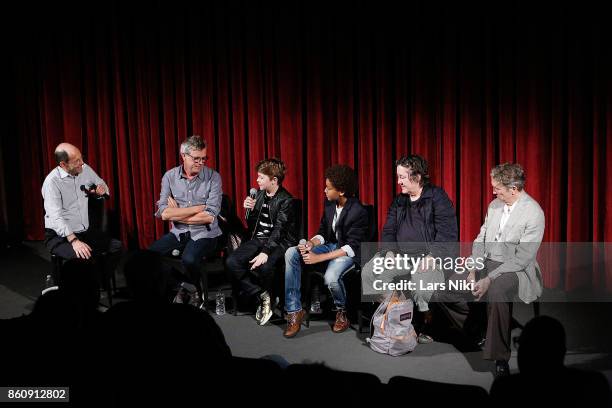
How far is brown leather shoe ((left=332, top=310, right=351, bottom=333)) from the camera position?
438 cm

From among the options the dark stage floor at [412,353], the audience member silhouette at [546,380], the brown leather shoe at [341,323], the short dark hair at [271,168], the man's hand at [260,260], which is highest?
the short dark hair at [271,168]

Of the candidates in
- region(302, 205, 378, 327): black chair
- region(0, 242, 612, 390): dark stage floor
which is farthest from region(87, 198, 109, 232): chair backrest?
region(302, 205, 378, 327): black chair

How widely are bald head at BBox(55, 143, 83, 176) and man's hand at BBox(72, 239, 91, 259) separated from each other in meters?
0.61

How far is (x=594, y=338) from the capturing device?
408 cm

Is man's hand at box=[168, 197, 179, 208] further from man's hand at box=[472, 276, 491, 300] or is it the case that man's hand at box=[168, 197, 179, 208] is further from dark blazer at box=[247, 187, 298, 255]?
man's hand at box=[472, 276, 491, 300]

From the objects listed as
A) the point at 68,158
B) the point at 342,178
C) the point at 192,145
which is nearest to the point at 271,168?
the point at 342,178

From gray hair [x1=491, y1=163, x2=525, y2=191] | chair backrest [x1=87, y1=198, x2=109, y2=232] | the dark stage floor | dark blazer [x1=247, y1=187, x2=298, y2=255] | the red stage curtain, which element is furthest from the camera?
chair backrest [x1=87, y1=198, x2=109, y2=232]

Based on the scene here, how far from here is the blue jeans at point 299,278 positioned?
4.35 m

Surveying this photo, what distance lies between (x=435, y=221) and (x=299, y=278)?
1.00m

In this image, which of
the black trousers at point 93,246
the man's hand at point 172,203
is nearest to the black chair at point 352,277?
the man's hand at point 172,203

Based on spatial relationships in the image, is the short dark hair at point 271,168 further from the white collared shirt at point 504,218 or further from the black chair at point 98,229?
the white collared shirt at point 504,218

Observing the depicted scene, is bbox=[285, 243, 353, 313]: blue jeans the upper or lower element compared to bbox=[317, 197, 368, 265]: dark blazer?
lower

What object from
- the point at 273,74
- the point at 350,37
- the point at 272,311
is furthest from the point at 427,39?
the point at 272,311

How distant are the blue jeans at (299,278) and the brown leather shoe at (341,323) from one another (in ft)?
0.18
